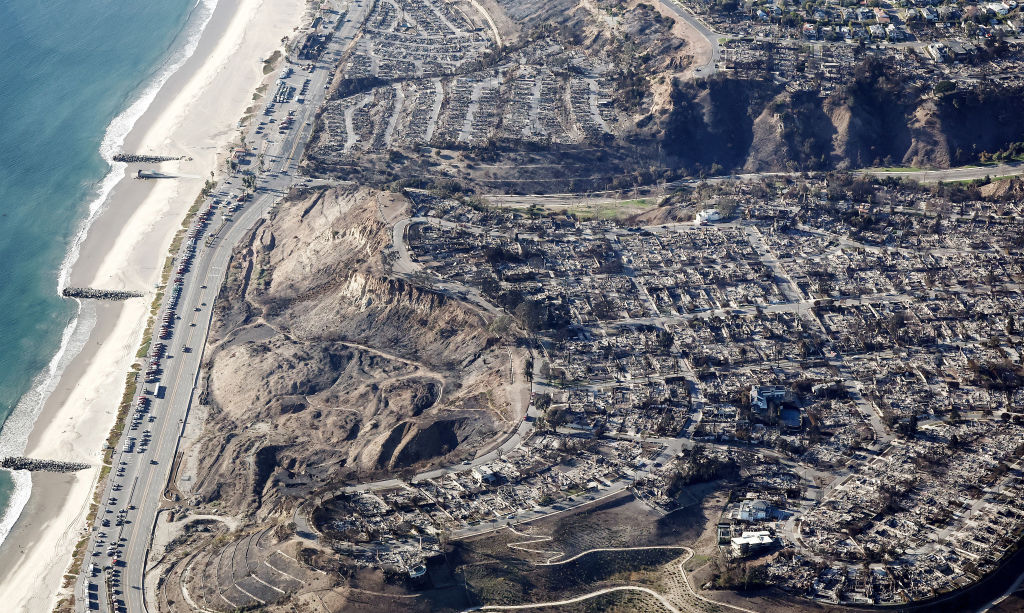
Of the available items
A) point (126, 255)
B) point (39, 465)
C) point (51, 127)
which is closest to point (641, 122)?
point (126, 255)

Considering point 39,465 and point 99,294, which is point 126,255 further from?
point 39,465

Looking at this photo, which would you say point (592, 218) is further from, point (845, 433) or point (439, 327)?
point (845, 433)

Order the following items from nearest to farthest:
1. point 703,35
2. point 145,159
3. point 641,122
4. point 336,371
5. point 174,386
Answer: point 336,371 → point 174,386 → point 145,159 → point 641,122 → point 703,35

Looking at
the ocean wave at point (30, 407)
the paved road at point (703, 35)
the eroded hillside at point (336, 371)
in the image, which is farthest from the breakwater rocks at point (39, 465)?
the paved road at point (703, 35)

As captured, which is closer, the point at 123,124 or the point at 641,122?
the point at 641,122

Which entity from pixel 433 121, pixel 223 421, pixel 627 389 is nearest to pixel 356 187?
pixel 433 121

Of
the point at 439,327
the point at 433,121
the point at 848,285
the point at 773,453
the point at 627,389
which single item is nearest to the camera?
the point at 773,453

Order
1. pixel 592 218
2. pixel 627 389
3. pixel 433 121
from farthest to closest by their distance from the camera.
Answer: pixel 433 121, pixel 592 218, pixel 627 389
